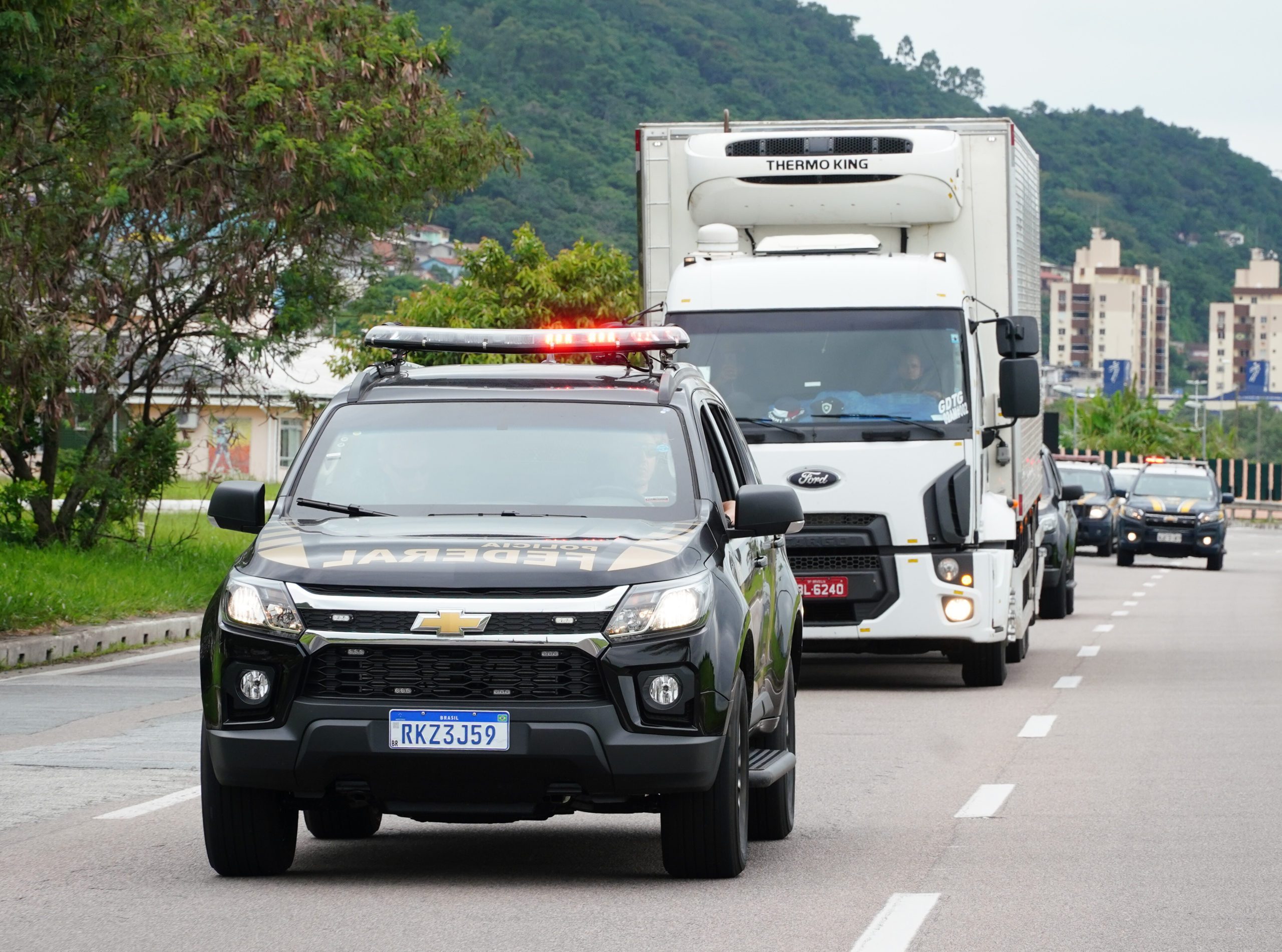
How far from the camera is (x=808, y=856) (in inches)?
339

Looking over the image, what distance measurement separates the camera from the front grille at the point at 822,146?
17031mm

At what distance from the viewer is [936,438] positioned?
15.6m

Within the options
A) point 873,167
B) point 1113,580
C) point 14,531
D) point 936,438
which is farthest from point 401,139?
point 1113,580

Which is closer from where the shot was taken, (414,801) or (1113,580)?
(414,801)

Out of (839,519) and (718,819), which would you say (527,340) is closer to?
(718,819)

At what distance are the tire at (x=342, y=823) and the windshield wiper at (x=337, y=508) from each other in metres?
1.33

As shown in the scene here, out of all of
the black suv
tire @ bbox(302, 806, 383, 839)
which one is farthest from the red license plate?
the black suv

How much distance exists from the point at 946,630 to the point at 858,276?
101 inches

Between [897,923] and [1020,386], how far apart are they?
925 centimetres

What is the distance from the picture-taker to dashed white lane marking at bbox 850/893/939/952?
22.1 ft

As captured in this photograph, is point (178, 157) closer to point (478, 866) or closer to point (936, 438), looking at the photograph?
point (936, 438)

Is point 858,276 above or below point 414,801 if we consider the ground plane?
above

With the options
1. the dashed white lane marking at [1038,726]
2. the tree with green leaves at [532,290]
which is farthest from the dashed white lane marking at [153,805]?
the tree with green leaves at [532,290]

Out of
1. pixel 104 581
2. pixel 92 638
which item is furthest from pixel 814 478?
pixel 104 581
